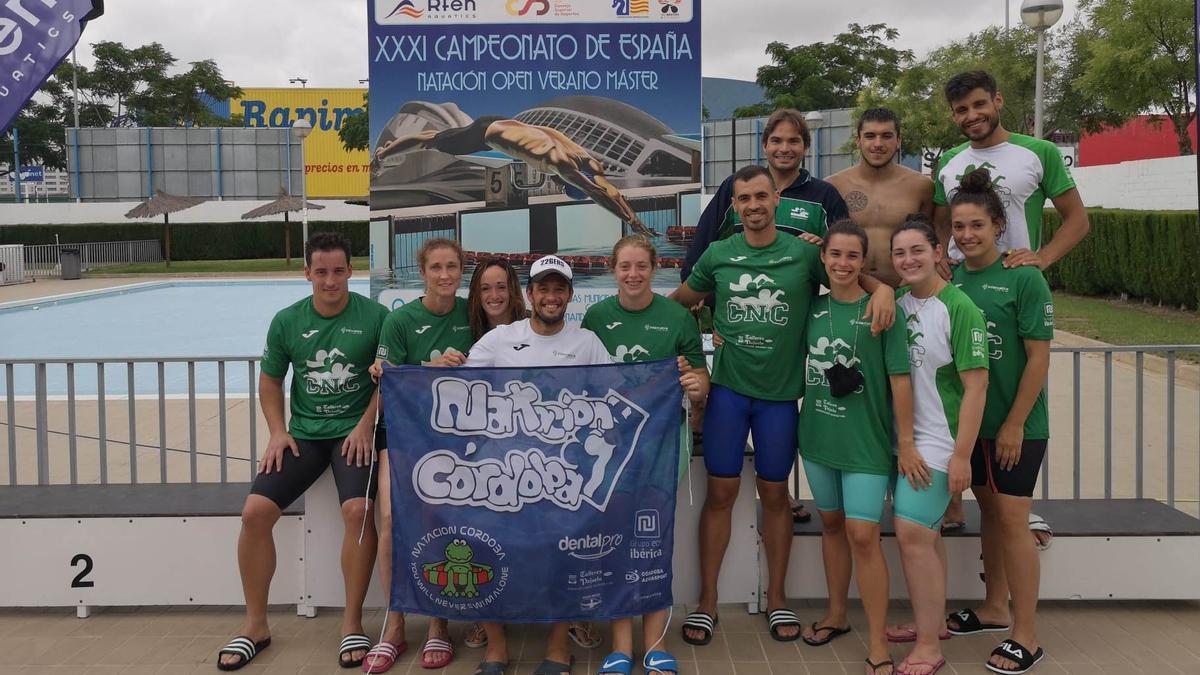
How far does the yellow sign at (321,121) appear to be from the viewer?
185ft

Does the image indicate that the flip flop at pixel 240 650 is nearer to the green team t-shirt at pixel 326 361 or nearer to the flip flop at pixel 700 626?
the green team t-shirt at pixel 326 361

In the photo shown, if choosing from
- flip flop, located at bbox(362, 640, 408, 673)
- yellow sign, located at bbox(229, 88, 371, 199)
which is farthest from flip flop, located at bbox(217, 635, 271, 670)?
yellow sign, located at bbox(229, 88, 371, 199)

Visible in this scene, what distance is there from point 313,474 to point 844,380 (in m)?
2.22

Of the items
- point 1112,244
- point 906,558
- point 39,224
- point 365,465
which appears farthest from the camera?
point 39,224

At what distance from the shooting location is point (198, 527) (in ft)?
15.3

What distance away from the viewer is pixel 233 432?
899 cm

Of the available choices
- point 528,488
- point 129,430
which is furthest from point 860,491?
point 129,430

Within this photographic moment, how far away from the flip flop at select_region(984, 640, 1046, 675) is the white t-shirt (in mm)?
1935

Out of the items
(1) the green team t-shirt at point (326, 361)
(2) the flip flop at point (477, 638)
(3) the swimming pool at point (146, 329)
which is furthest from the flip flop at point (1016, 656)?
(3) the swimming pool at point (146, 329)

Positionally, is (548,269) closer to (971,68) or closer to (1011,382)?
(1011,382)

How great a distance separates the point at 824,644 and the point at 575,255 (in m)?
2.82

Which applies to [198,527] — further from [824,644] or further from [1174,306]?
[1174,306]

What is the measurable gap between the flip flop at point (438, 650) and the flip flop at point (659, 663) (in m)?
0.81

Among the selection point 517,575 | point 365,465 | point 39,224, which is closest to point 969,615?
point 517,575
